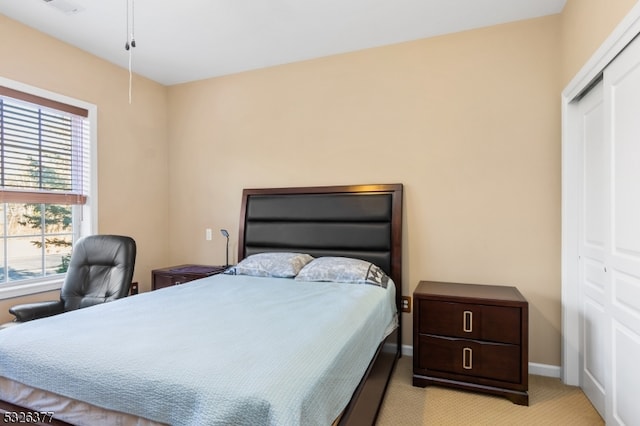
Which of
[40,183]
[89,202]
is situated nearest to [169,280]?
[89,202]

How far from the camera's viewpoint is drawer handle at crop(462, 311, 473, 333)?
2.33m

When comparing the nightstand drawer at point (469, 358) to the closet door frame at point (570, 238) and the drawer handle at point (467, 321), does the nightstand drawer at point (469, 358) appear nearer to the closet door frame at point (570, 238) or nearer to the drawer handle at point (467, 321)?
the drawer handle at point (467, 321)

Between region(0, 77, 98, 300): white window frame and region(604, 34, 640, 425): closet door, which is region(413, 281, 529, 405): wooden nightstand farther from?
region(0, 77, 98, 300): white window frame

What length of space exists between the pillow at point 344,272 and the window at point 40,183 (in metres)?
2.20

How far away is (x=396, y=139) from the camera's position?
3.01 metres

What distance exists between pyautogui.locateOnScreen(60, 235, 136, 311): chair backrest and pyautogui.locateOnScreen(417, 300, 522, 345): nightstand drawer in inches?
87.5

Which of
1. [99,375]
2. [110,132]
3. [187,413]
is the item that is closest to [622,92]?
[187,413]

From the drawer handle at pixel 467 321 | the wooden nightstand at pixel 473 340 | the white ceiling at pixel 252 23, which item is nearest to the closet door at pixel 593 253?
the wooden nightstand at pixel 473 340

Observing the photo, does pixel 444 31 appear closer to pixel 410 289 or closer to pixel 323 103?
pixel 323 103

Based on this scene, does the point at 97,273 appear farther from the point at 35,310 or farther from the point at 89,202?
the point at 89,202

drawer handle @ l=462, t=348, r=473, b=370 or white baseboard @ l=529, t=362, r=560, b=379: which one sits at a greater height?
drawer handle @ l=462, t=348, r=473, b=370

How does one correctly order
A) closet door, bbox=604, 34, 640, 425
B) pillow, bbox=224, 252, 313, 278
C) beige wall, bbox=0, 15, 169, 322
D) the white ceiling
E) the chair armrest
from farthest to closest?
pillow, bbox=224, 252, 313, 278
beige wall, bbox=0, 15, 169, 322
the white ceiling
the chair armrest
closet door, bbox=604, 34, 640, 425

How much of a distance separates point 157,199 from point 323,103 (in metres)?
2.21

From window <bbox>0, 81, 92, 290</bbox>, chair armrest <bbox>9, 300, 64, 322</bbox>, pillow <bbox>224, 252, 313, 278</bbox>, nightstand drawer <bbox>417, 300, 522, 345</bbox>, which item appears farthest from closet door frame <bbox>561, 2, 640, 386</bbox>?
window <bbox>0, 81, 92, 290</bbox>
